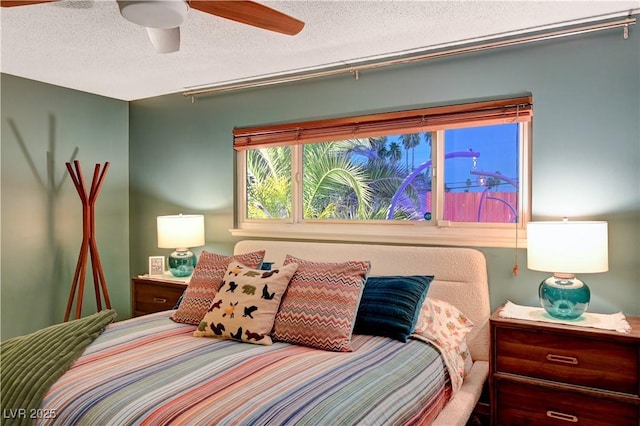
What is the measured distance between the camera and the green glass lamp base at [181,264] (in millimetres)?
3799

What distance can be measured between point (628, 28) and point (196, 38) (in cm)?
241

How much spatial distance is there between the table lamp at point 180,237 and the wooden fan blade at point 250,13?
2101 millimetres

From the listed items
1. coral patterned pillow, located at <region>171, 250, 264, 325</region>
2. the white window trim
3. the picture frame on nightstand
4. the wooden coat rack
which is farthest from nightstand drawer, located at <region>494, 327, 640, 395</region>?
the wooden coat rack

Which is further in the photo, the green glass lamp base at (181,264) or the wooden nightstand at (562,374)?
the green glass lamp base at (181,264)

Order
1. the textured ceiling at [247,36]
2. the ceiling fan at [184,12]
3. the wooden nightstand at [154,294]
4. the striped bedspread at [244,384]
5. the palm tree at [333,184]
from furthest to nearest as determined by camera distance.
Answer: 1. the wooden nightstand at [154,294]
2. the palm tree at [333,184]
3. the textured ceiling at [247,36]
4. the ceiling fan at [184,12]
5. the striped bedspread at [244,384]

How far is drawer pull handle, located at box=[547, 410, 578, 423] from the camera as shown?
2.25 meters

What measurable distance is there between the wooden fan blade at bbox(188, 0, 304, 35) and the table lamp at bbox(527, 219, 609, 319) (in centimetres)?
156

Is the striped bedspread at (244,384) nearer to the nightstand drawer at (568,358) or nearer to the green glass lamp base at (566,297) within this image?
the nightstand drawer at (568,358)

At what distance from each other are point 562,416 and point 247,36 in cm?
265

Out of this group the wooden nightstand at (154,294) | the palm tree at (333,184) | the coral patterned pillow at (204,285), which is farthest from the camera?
the wooden nightstand at (154,294)

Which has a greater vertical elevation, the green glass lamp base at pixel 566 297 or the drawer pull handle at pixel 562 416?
the green glass lamp base at pixel 566 297

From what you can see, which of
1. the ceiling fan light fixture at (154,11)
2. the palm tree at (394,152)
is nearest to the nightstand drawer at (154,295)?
the palm tree at (394,152)

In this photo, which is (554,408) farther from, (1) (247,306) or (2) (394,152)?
(2) (394,152)

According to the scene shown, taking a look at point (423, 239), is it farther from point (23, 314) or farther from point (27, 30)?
point (23, 314)
